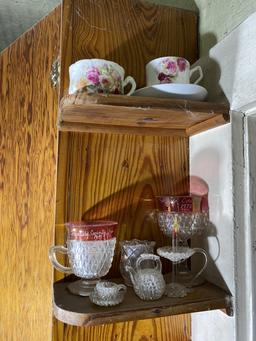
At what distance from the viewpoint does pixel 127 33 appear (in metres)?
0.71

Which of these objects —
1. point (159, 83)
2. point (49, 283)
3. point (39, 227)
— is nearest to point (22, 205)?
point (39, 227)

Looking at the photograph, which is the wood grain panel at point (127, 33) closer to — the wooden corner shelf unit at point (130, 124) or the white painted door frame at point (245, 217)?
the wooden corner shelf unit at point (130, 124)

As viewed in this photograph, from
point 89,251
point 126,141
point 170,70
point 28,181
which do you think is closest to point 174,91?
point 170,70

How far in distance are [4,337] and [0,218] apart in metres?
0.31

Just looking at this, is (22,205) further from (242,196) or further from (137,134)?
(242,196)

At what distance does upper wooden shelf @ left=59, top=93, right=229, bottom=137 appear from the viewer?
506mm

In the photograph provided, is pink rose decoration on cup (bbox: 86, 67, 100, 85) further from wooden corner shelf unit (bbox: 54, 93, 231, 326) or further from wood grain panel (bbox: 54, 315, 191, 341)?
wood grain panel (bbox: 54, 315, 191, 341)

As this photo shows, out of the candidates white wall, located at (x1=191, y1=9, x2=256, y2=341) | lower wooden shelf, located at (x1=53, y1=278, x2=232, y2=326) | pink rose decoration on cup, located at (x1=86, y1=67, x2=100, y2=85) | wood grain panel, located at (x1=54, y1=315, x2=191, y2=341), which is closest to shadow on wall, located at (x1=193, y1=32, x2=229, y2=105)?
white wall, located at (x1=191, y1=9, x2=256, y2=341)

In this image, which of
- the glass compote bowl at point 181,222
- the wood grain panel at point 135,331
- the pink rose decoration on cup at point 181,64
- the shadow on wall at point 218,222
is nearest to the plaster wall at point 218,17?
the pink rose decoration on cup at point 181,64

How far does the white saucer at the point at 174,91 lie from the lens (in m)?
0.55

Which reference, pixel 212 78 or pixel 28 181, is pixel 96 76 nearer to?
pixel 212 78

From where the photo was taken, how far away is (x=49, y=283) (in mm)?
678

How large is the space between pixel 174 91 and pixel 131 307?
1.22ft

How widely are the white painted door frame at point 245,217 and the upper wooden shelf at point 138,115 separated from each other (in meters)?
0.04
